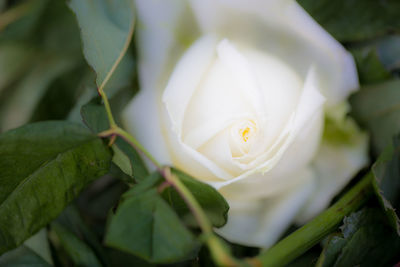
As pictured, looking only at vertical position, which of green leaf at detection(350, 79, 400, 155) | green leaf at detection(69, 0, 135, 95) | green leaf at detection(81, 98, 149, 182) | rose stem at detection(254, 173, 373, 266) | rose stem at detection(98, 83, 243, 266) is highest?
green leaf at detection(69, 0, 135, 95)

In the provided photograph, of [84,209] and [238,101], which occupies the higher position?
[238,101]

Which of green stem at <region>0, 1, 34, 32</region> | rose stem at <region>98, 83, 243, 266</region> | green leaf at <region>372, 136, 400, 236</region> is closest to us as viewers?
rose stem at <region>98, 83, 243, 266</region>

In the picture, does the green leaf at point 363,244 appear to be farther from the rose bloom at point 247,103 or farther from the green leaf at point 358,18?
the green leaf at point 358,18

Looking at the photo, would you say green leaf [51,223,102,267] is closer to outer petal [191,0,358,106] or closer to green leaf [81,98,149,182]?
green leaf [81,98,149,182]

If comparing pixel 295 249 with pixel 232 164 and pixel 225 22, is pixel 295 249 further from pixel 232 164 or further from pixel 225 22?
pixel 225 22

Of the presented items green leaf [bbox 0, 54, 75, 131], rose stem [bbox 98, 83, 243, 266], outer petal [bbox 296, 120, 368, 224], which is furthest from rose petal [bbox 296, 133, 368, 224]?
green leaf [bbox 0, 54, 75, 131]

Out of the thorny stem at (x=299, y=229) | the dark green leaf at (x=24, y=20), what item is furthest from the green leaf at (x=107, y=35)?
the dark green leaf at (x=24, y=20)

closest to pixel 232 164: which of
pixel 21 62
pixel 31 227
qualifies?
pixel 31 227
